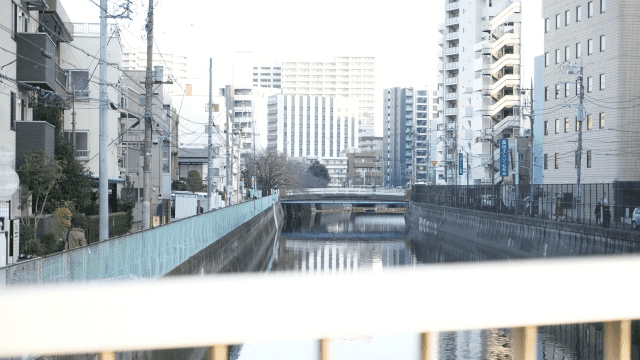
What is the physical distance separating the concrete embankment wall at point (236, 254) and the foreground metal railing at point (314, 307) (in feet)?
43.6

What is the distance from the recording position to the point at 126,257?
1182 centimetres

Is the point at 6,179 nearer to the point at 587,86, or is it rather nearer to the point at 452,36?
the point at 587,86

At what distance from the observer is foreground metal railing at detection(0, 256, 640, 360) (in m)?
1.97

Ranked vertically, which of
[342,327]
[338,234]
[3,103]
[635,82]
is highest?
[635,82]

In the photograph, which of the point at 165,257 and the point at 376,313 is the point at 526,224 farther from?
the point at 376,313

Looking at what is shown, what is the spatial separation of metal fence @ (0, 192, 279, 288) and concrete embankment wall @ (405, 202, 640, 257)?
12169 millimetres

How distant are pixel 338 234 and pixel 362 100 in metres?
135

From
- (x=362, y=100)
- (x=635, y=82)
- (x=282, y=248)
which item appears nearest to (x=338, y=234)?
(x=282, y=248)

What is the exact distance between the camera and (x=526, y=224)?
1292 inches

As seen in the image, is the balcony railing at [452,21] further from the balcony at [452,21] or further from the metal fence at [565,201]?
the metal fence at [565,201]

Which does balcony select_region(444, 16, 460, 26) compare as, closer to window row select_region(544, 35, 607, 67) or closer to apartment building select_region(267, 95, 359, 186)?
window row select_region(544, 35, 607, 67)

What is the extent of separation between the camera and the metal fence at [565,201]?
23.8 metres

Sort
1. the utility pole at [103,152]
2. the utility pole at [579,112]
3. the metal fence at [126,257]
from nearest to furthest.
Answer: the metal fence at [126,257], the utility pole at [103,152], the utility pole at [579,112]

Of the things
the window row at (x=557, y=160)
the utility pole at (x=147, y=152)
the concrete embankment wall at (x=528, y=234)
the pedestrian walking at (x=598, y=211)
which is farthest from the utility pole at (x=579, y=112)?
the utility pole at (x=147, y=152)
